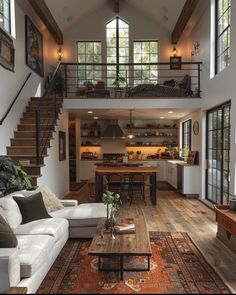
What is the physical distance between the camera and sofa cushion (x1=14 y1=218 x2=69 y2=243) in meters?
3.24

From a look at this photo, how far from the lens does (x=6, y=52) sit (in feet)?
18.7

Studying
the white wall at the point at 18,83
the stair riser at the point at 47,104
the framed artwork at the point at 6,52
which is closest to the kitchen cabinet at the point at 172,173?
the stair riser at the point at 47,104

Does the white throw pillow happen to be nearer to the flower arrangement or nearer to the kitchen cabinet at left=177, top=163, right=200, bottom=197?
the flower arrangement

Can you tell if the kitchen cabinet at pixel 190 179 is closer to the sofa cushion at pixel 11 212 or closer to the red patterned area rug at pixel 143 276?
the red patterned area rug at pixel 143 276

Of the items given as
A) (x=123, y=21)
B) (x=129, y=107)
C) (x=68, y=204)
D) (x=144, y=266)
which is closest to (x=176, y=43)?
(x=123, y=21)

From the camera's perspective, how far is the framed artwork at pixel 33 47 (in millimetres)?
7397

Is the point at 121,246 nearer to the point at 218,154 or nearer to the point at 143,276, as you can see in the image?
the point at 143,276

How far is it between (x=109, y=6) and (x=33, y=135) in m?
6.47

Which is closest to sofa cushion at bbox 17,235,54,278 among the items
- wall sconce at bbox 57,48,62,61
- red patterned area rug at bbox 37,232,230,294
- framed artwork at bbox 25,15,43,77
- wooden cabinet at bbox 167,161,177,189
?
red patterned area rug at bbox 37,232,230,294

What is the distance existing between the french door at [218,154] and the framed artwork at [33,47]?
5197mm

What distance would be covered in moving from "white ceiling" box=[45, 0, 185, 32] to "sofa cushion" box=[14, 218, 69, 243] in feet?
21.0

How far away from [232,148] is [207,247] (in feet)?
6.45

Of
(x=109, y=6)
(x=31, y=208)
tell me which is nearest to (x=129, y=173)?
(x=31, y=208)

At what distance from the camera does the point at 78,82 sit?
10.3 metres
